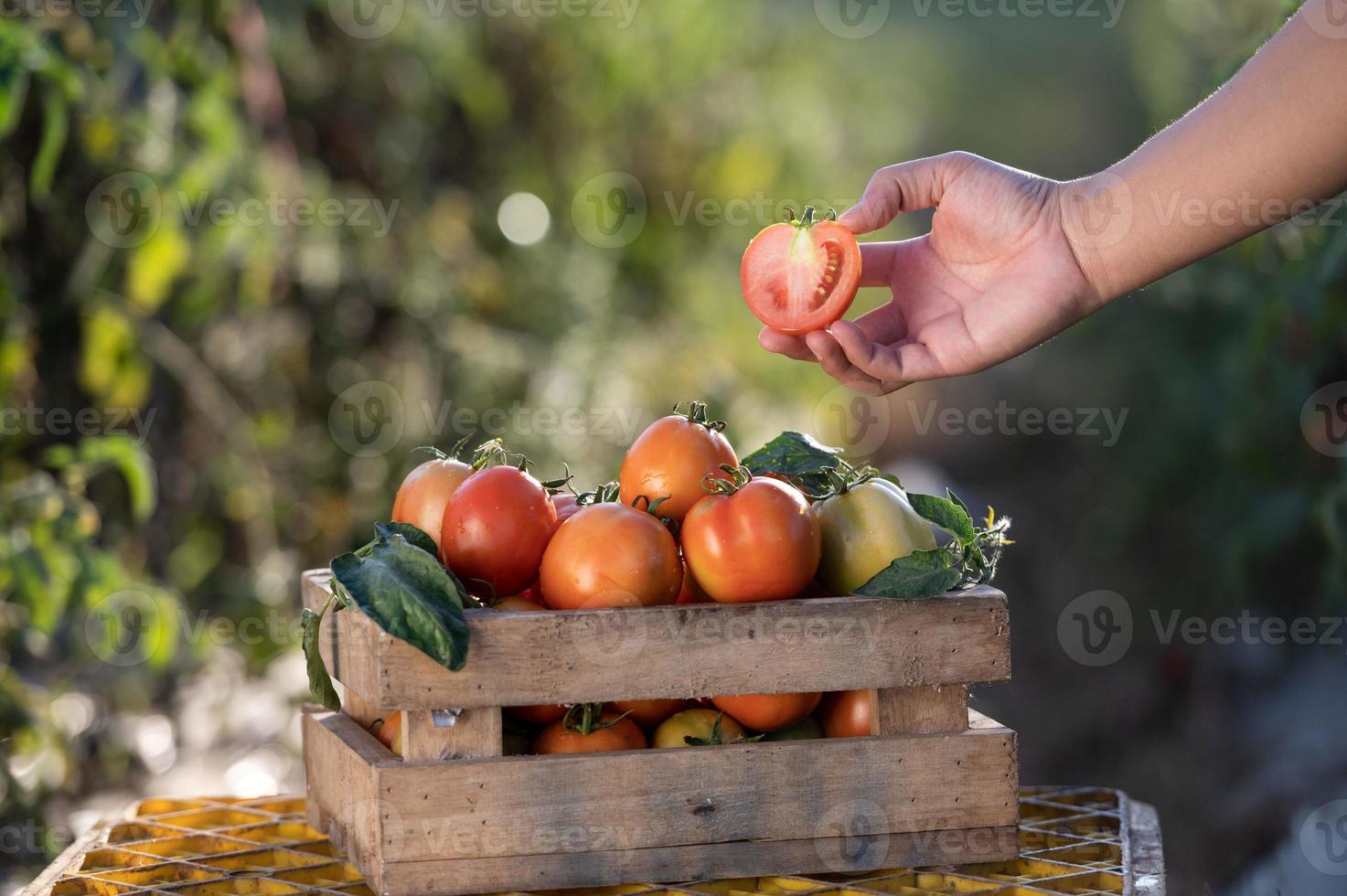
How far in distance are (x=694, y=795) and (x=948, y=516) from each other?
0.42 m

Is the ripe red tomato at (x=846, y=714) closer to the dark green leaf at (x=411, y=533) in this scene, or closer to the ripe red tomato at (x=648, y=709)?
the ripe red tomato at (x=648, y=709)

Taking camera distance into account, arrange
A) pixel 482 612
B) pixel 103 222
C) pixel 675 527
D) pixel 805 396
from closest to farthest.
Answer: pixel 482 612 → pixel 675 527 → pixel 103 222 → pixel 805 396

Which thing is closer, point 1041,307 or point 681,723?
point 681,723

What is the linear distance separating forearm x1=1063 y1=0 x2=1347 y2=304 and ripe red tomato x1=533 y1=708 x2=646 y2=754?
782mm

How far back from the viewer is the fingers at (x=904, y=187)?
1.67 meters

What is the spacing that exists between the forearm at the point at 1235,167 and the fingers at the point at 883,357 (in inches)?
9.3

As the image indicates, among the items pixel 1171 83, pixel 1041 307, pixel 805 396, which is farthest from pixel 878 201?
pixel 805 396

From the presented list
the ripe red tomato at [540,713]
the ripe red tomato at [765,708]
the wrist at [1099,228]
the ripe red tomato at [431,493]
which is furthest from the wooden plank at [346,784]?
the wrist at [1099,228]

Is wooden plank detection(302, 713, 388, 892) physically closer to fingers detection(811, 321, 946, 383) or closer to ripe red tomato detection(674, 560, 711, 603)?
Answer: ripe red tomato detection(674, 560, 711, 603)

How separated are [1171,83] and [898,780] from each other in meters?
3.93

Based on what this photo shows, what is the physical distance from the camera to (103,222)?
2941mm

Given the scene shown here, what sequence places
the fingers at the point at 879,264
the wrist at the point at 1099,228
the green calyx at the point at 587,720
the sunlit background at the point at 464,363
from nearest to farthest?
the green calyx at the point at 587,720 → the wrist at the point at 1099,228 → the fingers at the point at 879,264 → the sunlit background at the point at 464,363

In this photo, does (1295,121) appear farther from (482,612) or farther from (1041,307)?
(482,612)

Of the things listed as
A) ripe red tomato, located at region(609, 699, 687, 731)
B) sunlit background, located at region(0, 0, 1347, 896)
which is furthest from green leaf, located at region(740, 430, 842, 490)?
sunlit background, located at region(0, 0, 1347, 896)
